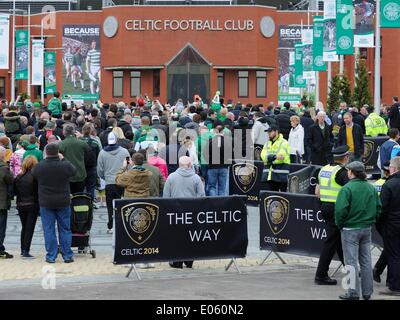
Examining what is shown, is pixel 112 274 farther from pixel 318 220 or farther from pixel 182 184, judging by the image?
pixel 318 220

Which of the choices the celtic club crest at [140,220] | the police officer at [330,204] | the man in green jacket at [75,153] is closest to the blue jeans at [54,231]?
the celtic club crest at [140,220]

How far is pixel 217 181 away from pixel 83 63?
2240 inches

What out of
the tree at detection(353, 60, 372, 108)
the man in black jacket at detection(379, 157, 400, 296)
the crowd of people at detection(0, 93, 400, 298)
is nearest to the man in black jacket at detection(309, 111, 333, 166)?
the crowd of people at detection(0, 93, 400, 298)

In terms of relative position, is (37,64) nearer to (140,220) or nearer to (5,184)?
(5,184)

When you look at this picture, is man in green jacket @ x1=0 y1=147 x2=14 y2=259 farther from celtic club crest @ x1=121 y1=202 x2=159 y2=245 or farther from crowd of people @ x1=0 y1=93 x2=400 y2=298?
celtic club crest @ x1=121 y1=202 x2=159 y2=245

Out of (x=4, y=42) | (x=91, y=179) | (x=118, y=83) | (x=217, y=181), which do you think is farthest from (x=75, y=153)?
(x=118, y=83)

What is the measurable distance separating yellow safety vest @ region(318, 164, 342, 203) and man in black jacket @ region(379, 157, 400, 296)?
0.68 metres

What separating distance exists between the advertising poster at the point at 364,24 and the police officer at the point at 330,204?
22.0 meters

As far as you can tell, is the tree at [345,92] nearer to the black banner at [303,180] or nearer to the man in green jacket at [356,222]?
the black banner at [303,180]

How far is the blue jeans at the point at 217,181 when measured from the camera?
2116 centimetres
